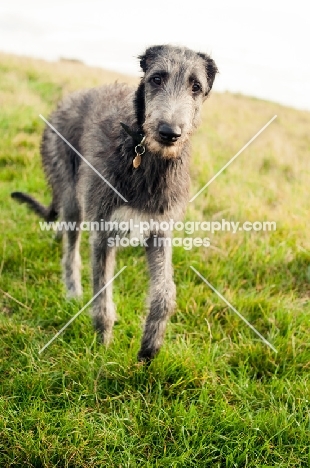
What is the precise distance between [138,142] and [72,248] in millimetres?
1654

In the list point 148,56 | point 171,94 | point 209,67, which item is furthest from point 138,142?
point 209,67

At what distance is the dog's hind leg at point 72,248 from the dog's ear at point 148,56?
165 centimetres

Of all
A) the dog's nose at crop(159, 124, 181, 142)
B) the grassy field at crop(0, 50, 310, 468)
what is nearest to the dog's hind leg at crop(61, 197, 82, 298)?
the grassy field at crop(0, 50, 310, 468)

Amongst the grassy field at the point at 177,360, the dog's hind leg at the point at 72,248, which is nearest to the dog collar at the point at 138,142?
the grassy field at the point at 177,360

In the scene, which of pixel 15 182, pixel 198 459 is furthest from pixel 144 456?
pixel 15 182

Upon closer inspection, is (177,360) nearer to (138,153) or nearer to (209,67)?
(138,153)

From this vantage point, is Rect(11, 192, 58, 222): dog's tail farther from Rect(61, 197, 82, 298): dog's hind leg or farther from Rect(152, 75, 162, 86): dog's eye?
Rect(152, 75, 162, 86): dog's eye

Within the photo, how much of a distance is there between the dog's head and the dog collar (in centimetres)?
12

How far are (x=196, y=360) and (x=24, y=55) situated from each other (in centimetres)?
2068

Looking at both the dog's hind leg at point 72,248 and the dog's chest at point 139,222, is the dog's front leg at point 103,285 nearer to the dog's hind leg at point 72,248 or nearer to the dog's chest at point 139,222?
the dog's chest at point 139,222

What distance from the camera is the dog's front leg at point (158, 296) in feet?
10.8

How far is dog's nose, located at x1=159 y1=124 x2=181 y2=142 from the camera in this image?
2865 millimetres

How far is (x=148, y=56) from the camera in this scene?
11.8ft

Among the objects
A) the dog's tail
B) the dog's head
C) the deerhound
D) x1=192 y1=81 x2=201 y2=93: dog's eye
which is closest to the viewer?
the dog's head
